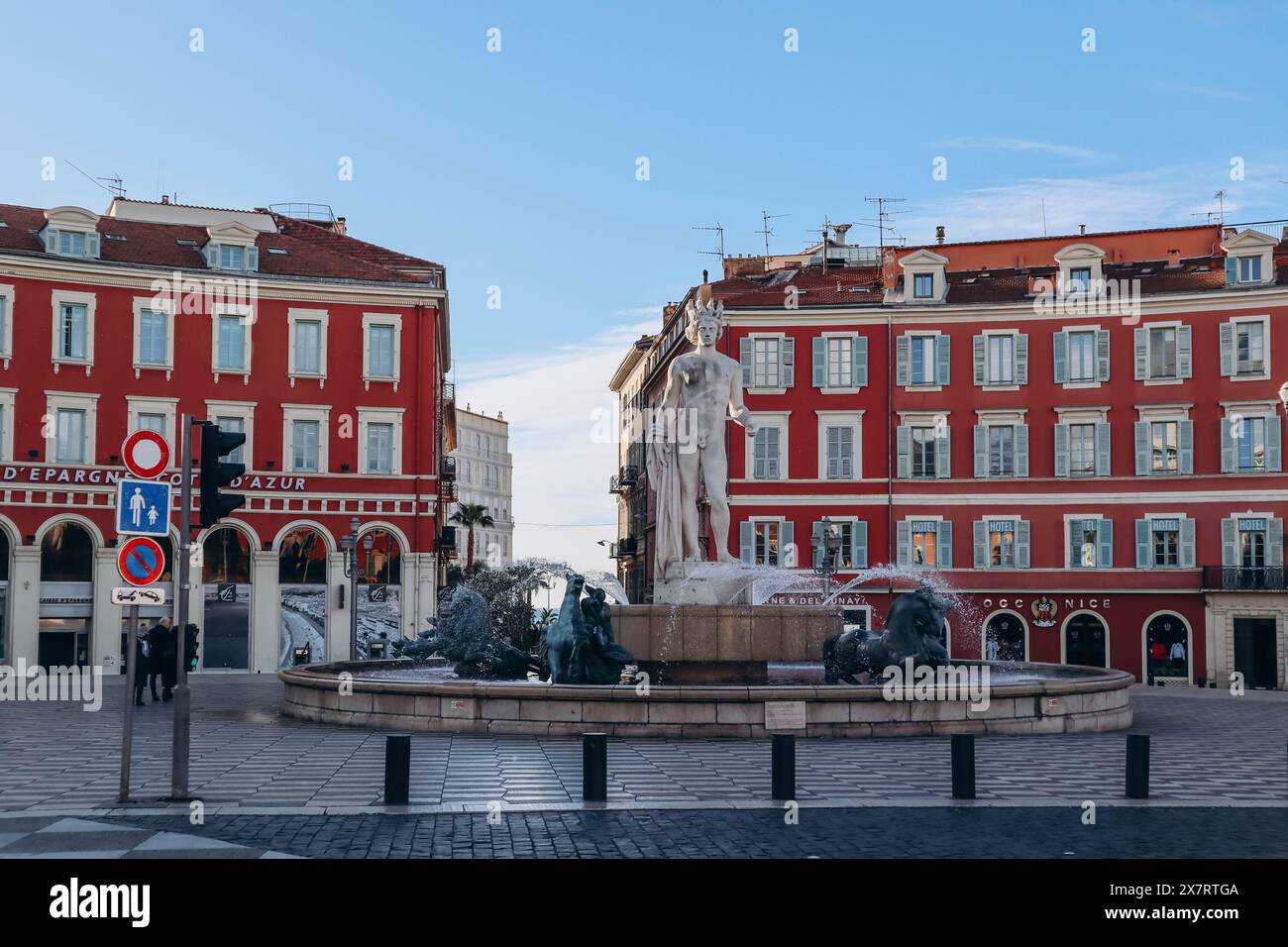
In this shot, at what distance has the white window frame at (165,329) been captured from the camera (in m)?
44.2

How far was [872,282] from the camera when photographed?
51281 mm

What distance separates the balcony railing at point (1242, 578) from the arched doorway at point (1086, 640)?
3471mm

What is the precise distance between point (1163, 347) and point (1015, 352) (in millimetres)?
4531

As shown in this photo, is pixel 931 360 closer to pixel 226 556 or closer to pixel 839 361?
pixel 839 361

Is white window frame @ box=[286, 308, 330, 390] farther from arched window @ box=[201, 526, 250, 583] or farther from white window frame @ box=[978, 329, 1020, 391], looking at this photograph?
Result: white window frame @ box=[978, 329, 1020, 391]

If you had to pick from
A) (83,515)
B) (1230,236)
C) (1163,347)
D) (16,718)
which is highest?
(1230,236)

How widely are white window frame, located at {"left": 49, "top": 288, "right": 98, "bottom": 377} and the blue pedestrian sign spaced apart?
111 ft

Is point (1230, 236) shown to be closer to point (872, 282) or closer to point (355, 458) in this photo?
point (872, 282)

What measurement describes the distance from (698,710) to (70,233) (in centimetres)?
3401

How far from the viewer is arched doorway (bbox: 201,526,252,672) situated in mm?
43594

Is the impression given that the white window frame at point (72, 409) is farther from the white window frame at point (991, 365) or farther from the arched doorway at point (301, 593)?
the white window frame at point (991, 365)

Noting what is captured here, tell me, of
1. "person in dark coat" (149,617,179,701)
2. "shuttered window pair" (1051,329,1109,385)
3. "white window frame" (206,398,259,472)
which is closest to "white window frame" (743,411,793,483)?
"shuttered window pair" (1051,329,1109,385)

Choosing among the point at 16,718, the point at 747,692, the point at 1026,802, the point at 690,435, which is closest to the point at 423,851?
the point at 1026,802
